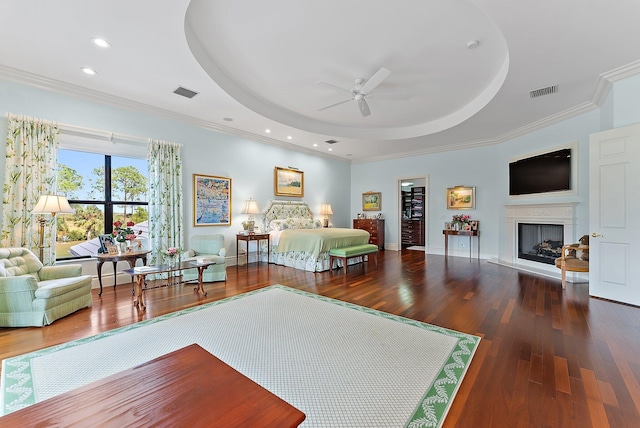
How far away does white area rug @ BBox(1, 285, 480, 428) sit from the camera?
172cm

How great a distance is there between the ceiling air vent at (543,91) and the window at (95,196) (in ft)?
22.2

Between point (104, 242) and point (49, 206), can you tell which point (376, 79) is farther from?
point (104, 242)

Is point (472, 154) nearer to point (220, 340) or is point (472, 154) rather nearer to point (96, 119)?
point (220, 340)

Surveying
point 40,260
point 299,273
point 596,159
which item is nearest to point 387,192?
point 299,273

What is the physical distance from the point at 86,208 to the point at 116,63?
2.50 meters

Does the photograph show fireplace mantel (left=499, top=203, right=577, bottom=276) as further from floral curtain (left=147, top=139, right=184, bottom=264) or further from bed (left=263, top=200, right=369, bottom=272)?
floral curtain (left=147, top=139, right=184, bottom=264)

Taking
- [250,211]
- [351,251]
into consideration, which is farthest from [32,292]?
[351,251]

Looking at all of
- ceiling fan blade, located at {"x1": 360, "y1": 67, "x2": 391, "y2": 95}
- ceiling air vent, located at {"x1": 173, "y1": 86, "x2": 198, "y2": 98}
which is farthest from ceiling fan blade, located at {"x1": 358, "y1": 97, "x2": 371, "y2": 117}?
ceiling air vent, located at {"x1": 173, "y1": 86, "x2": 198, "y2": 98}

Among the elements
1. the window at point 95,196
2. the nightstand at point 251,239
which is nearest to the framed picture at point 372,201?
the nightstand at point 251,239

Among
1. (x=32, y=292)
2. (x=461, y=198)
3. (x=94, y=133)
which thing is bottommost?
(x=32, y=292)

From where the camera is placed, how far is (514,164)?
20.6 ft

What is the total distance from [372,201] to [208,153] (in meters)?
5.50

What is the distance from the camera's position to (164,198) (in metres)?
5.06

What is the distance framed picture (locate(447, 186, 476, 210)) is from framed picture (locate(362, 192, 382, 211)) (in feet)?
7.13
